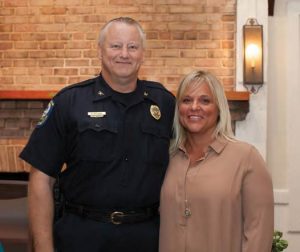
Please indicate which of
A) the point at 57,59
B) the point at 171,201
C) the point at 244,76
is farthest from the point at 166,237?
the point at 57,59

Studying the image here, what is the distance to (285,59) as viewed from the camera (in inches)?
153

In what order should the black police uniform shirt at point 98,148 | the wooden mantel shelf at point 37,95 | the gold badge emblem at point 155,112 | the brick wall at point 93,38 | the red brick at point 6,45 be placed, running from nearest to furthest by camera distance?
the black police uniform shirt at point 98,148 → the gold badge emblem at point 155,112 → the wooden mantel shelf at point 37,95 → the brick wall at point 93,38 → the red brick at point 6,45

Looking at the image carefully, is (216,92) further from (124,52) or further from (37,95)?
(37,95)

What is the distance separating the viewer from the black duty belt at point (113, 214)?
1.80 m

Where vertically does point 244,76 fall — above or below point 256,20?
below

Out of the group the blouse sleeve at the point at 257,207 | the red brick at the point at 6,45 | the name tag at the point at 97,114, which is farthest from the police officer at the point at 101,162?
the red brick at the point at 6,45

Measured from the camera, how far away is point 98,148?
1807 mm

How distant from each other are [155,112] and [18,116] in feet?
7.23

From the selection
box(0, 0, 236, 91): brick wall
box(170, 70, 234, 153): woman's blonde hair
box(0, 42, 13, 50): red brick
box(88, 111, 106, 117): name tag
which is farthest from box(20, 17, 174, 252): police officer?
box(0, 42, 13, 50): red brick

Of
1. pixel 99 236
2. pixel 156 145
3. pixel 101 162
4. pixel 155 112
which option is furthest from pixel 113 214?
pixel 155 112

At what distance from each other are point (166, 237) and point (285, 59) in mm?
2459

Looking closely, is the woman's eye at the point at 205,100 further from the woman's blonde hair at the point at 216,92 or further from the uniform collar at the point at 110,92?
the uniform collar at the point at 110,92

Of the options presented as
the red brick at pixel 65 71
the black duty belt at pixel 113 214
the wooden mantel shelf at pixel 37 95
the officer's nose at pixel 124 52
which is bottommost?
the black duty belt at pixel 113 214

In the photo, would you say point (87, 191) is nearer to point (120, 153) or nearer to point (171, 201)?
point (120, 153)
